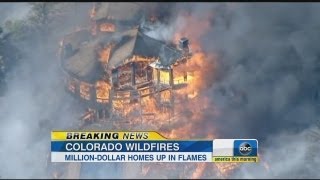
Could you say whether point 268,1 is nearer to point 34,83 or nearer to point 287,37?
point 287,37

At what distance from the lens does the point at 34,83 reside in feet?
43.7

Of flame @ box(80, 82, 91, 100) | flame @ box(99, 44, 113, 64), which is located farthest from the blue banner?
flame @ box(99, 44, 113, 64)

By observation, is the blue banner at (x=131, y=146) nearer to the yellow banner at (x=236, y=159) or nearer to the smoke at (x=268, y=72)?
the yellow banner at (x=236, y=159)

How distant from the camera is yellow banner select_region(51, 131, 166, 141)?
12.1 metres

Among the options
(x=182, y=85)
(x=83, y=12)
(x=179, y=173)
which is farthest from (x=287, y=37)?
(x=83, y=12)

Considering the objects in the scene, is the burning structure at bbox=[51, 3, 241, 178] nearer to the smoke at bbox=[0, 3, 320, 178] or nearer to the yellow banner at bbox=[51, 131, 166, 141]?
the smoke at bbox=[0, 3, 320, 178]

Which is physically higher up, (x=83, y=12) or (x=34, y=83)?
(x=83, y=12)

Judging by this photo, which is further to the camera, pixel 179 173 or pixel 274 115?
pixel 274 115

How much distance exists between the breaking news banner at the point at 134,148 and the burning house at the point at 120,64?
3.11 ft

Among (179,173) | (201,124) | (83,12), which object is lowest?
(179,173)

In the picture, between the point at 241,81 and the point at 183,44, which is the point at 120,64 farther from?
the point at 241,81

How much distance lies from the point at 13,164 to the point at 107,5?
16.9 ft

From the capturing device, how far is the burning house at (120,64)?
42.8 ft

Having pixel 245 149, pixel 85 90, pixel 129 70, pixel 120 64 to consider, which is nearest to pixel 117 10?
pixel 120 64
